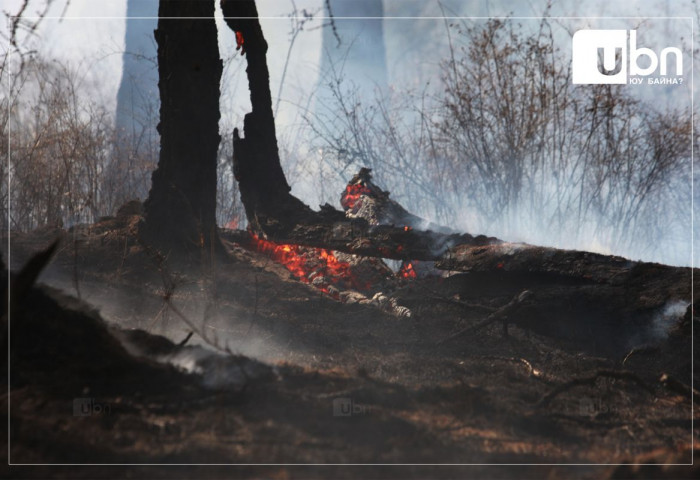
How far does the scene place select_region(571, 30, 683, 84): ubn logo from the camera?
7.35 m

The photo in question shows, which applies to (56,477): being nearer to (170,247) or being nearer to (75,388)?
(75,388)

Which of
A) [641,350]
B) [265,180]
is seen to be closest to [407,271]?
[265,180]

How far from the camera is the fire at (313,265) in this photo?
578cm

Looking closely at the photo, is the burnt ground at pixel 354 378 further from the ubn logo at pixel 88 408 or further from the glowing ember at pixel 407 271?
the glowing ember at pixel 407 271

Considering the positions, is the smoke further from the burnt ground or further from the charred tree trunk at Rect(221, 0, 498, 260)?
the charred tree trunk at Rect(221, 0, 498, 260)

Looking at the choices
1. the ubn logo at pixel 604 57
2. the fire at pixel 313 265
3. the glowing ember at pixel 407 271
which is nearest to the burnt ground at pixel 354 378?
the fire at pixel 313 265

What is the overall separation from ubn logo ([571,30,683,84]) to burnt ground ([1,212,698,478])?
4.12m

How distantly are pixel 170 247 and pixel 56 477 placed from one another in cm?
333

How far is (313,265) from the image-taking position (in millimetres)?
6020

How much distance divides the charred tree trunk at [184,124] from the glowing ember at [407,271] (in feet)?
7.06

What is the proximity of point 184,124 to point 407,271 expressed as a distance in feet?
9.09

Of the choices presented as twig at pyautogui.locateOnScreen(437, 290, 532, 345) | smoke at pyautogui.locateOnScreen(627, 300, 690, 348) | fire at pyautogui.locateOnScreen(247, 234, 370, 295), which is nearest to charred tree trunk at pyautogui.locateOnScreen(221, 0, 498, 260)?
fire at pyautogui.locateOnScreen(247, 234, 370, 295)

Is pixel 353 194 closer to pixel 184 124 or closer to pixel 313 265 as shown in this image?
pixel 313 265

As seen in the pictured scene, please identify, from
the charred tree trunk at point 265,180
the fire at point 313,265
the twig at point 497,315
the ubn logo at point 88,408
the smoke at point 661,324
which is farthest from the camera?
the fire at point 313,265
